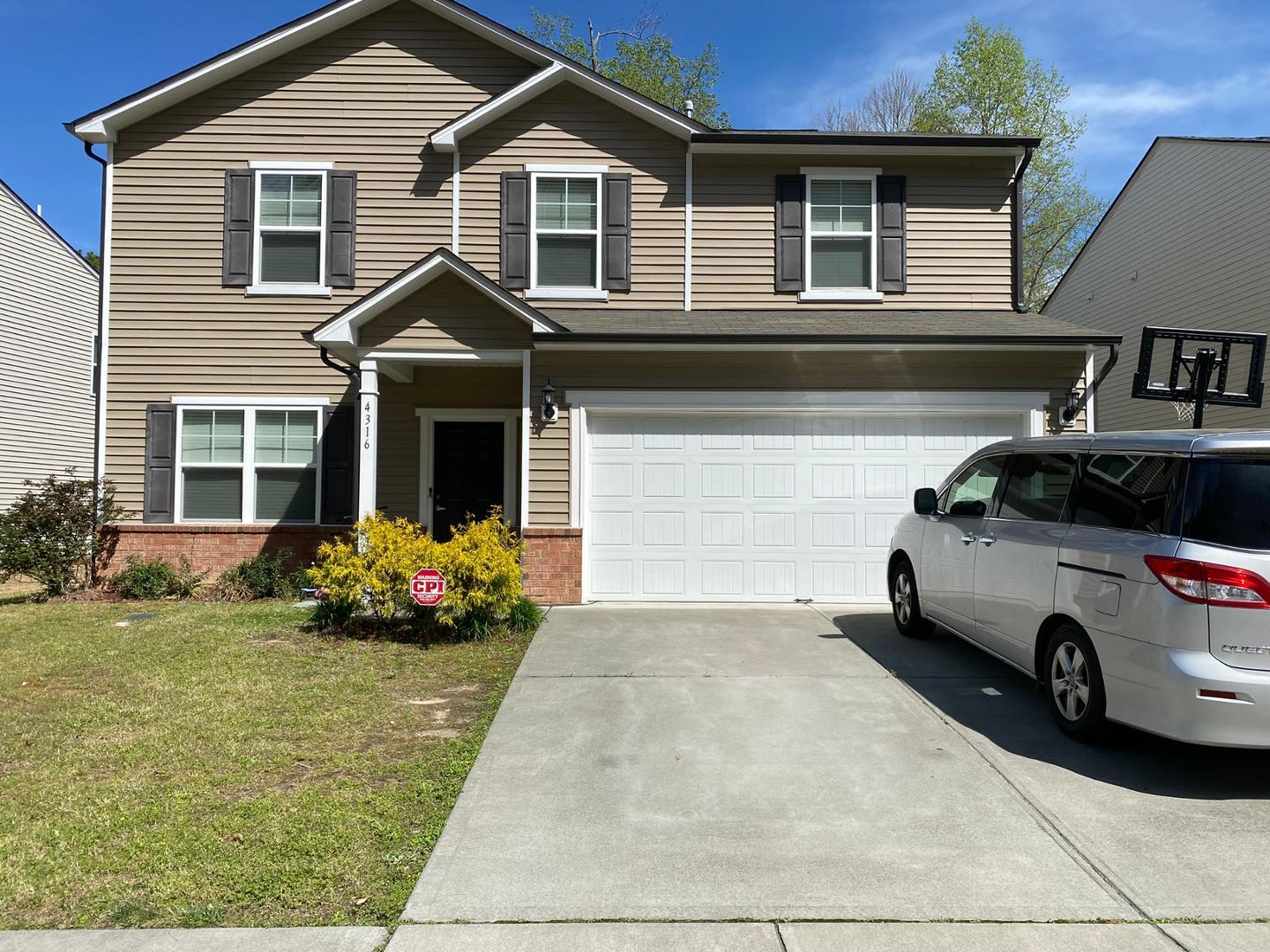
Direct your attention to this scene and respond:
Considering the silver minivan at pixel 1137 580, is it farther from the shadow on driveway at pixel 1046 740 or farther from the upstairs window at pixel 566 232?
the upstairs window at pixel 566 232

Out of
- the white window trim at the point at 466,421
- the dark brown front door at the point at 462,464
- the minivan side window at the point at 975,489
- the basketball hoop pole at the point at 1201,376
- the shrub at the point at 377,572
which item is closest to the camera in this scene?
the minivan side window at the point at 975,489

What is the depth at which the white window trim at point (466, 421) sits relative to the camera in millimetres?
11180

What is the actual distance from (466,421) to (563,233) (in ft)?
9.53

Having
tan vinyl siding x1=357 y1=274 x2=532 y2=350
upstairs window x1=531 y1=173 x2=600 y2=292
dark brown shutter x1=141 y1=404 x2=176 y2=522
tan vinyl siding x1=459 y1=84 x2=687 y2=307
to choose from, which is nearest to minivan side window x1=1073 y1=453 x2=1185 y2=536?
tan vinyl siding x1=357 y1=274 x2=532 y2=350

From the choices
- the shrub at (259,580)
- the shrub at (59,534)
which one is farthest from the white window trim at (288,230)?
the shrub at (259,580)

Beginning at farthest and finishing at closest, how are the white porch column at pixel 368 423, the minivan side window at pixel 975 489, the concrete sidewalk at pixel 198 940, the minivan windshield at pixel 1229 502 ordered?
the white porch column at pixel 368 423 → the minivan side window at pixel 975 489 → the minivan windshield at pixel 1229 502 → the concrete sidewalk at pixel 198 940

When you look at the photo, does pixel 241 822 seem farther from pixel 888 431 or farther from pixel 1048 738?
pixel 888 431

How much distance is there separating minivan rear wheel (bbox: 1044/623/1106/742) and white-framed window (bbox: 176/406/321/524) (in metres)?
9.19

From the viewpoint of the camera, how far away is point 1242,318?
1411cm

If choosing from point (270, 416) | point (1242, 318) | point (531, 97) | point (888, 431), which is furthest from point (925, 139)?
point (270, 416)

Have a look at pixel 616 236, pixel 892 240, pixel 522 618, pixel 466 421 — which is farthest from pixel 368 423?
pixel 892 240

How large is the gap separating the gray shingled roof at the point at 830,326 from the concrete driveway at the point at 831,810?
164 inches

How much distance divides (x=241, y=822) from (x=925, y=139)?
10879 mm

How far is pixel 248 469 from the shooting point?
11.0 metres
